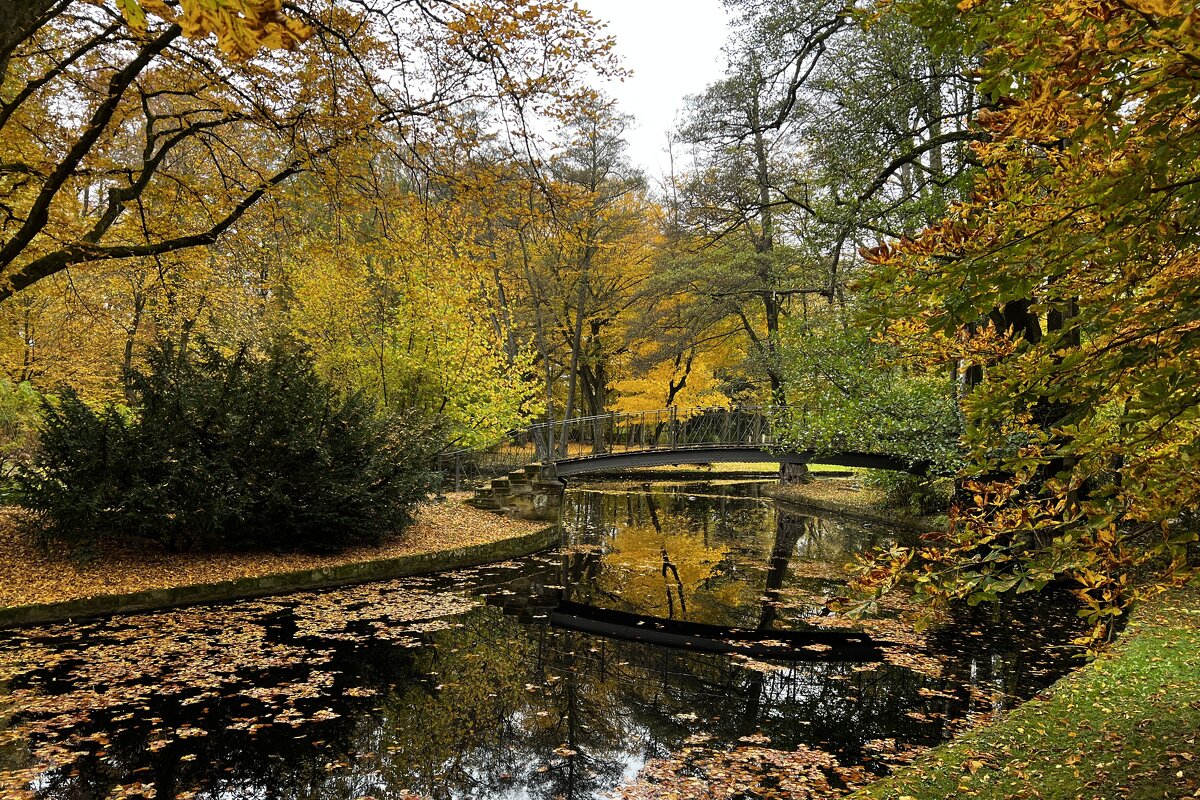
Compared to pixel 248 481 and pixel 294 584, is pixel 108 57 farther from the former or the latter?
pixel 294 584

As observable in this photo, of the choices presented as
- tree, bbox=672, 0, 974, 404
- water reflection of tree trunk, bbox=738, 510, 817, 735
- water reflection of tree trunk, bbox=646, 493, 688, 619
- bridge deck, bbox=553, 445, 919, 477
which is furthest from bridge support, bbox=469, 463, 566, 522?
tree, bbox=672, 0, 974, 404

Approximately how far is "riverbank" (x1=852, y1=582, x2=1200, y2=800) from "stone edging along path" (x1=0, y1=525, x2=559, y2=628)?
8408 mm

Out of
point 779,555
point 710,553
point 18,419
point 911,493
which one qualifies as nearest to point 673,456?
point 710,553

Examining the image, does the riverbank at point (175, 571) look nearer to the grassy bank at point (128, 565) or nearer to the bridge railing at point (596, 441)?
the grassy bank at point (128, 565)

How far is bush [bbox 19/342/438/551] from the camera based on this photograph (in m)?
9.42

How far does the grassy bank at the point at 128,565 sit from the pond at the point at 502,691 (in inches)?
26.4

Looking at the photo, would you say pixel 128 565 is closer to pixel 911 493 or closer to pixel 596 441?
pixel 596 441

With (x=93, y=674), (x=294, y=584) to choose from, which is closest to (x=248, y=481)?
(x=294, y=584)

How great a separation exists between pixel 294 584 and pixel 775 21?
34.7ft

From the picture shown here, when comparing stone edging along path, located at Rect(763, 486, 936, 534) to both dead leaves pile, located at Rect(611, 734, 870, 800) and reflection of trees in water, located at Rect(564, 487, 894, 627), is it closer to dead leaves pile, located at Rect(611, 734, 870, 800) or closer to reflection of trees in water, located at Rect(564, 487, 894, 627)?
reflection of trees in water, located at Rect(564, 487, 894, 627)

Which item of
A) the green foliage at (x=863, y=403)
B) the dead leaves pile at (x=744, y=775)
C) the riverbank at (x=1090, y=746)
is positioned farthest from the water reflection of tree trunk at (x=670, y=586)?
the riverbank at (x=1090, y=746)

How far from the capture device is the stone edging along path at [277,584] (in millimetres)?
7977

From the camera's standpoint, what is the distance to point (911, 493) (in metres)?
16.6

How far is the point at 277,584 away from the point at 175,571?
1.36 m
